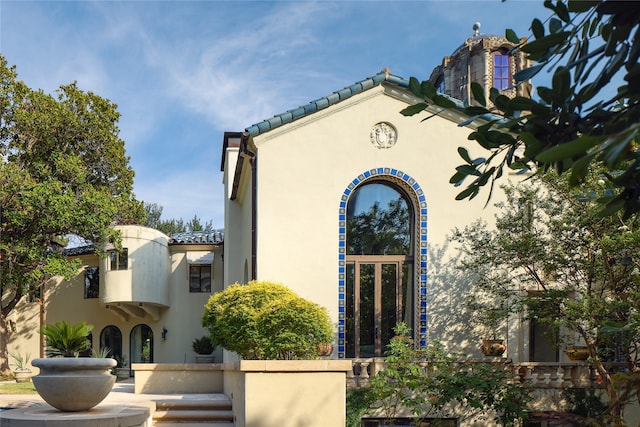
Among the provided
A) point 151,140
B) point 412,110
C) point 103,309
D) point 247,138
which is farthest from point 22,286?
point 412,110

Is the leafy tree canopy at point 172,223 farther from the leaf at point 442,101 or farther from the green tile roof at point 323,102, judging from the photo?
the leaf at point 442,101

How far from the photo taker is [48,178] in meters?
22.5

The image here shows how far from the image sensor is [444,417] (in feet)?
42.7

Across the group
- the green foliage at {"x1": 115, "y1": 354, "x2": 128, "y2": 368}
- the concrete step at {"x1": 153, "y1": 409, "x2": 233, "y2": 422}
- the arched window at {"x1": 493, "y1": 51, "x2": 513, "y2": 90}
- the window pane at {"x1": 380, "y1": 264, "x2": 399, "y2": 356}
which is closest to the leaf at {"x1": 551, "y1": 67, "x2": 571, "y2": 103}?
the concrete step at {"x1": 153, "y1": 409, "x2": 233, "y2": 422}

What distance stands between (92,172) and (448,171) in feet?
50.4

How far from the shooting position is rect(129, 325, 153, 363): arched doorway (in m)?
26.5

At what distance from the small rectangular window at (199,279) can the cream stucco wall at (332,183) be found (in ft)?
42.1

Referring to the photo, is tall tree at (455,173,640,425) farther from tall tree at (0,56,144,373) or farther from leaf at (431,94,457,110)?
tall tree at (0,56,144,373)

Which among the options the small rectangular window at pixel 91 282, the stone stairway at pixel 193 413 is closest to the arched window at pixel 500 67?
the small rectangular window at pixel 91 282

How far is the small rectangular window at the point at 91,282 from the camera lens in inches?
1048

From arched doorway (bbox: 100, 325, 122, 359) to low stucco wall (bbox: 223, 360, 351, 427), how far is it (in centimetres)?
1857

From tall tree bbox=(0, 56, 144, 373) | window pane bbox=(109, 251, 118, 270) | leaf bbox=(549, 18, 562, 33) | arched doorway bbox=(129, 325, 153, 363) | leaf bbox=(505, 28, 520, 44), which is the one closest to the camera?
leaf bbox=(549, 18, 562, 33)

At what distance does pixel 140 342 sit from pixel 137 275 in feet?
11.7

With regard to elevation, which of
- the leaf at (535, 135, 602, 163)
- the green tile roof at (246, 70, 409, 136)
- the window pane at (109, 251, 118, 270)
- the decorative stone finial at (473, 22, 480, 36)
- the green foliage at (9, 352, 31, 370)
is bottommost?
the green foliage at (9, 352, 31, 370)
